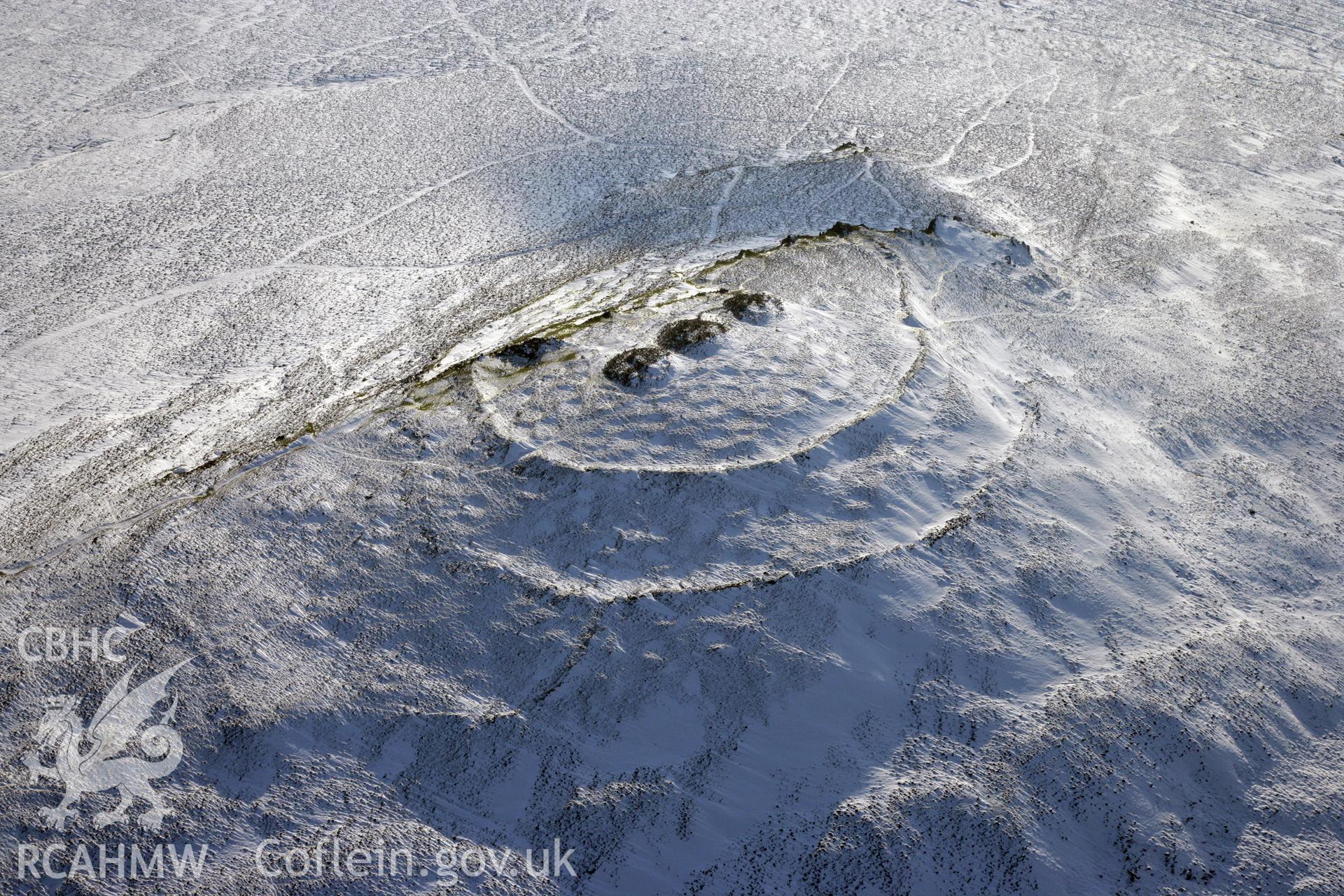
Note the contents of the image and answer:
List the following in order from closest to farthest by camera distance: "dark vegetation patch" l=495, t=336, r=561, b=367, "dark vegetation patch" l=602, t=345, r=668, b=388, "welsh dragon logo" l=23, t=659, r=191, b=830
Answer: "welsh dragon logo" l=23, t=659, r=191, b=830
"dark vegetation patch" l=602, t=345, r=668, b=388
"dark vegetation patch" l=495, t=336, r=561, b=367

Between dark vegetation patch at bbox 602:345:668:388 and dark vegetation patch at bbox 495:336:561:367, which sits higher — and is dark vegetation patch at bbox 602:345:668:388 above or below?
above

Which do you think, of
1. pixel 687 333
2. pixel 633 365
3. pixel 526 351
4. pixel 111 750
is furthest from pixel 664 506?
pixel 111 750

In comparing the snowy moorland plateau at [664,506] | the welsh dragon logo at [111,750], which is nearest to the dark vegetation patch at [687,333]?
the snowy moorland plateau at [664,506]

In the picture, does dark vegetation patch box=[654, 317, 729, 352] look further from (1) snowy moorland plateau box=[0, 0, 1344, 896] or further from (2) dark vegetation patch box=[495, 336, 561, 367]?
(2) dark vegetation patch box=[495, 336, 561, 367]

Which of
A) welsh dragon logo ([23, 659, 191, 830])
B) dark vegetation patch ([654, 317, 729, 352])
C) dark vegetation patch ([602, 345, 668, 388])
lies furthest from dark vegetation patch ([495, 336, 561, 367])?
welsh dragon logo ([23, 659, 191, 830])

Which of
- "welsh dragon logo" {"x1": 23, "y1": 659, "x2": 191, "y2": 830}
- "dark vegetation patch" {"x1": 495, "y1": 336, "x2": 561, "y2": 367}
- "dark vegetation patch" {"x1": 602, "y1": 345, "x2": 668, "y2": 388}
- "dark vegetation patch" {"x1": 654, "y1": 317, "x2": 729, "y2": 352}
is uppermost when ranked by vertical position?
"dark vegetation patch" {"x1": 654, "y1": 317, "x2": 729, "y2": 352}

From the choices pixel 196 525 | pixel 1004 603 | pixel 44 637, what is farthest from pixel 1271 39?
pixel 44 637

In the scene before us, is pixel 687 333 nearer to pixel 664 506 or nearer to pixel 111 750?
pixel 664 506

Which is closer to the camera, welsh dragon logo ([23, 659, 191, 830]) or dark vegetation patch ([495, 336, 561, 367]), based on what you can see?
welsh dragon logo ([23, 659, 191, 830])
